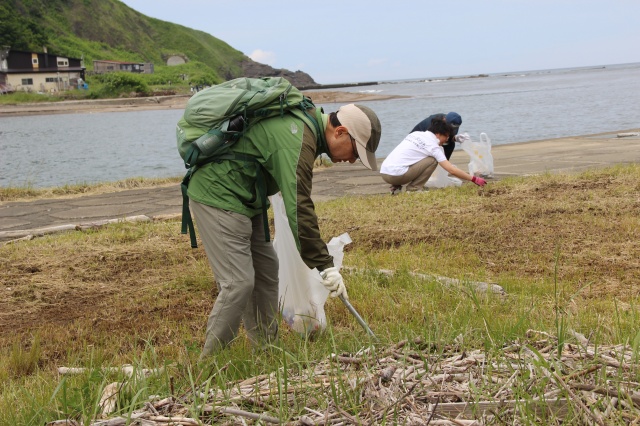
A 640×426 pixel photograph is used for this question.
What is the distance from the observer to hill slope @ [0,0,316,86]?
8438 centimetres

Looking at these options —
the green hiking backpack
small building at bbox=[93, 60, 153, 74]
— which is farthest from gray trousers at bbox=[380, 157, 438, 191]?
small building at bbox=[93, 60, 153, 74]

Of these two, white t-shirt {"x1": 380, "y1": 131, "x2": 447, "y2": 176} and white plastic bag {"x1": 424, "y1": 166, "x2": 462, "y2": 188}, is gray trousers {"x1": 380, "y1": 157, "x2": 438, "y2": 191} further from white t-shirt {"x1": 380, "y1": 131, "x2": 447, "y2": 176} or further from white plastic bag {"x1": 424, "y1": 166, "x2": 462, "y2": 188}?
white plastic bag {"x1": 424, "y1": 166, "x2": 462, "y2": 188}

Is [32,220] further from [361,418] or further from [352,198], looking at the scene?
[361,418]

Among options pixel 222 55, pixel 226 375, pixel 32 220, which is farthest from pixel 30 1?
pixel 226 375

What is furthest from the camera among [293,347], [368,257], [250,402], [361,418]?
[368,257]

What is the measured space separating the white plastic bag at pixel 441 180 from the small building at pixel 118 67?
83385 mm

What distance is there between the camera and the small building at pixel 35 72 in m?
75.8

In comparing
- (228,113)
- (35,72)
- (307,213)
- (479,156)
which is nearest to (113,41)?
(35,72)

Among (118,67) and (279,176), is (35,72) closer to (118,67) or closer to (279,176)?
(118,67)

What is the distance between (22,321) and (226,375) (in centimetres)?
237

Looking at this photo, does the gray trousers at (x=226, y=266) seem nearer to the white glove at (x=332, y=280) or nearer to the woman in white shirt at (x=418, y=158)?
the white glove at (x=332, y=280)

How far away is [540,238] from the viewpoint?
5984 millimetres

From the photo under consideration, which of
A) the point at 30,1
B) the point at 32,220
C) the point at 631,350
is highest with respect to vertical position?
the point at 30,1

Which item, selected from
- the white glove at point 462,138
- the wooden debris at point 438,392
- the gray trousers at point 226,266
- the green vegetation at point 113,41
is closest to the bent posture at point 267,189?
the gray trousers at point 226,266
